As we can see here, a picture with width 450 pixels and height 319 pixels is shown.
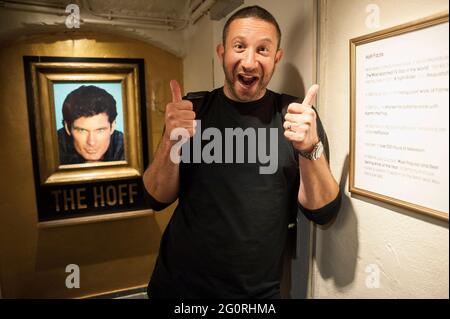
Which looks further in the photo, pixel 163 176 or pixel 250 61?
pixel 163 176

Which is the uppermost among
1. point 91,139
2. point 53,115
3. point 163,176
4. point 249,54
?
point 249,54

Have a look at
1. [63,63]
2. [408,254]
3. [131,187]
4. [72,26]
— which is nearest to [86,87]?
[63,63]

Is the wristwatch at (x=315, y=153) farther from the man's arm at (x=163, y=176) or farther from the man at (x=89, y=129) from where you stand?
the man at (x=89, y=129)

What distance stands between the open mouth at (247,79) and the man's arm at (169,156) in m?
0.16

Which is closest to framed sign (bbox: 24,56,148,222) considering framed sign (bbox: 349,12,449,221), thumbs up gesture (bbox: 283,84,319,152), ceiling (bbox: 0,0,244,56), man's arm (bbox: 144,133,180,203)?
ceiling (bbox: 0,0,244,56)

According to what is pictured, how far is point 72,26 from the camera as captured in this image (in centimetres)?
104

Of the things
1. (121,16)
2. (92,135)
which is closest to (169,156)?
(92,135)

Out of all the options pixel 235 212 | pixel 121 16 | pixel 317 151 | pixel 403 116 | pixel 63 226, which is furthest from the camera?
pixel 63 226

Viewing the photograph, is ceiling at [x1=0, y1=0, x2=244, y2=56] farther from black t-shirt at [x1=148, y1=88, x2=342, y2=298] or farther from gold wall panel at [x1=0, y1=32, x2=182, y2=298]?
black t-shirt at [x1=148, y1=88, x2=342, y2=298]

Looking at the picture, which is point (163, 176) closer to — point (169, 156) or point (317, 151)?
point (169, 156)

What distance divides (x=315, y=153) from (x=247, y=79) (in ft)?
0.90

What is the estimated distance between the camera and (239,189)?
805 mm

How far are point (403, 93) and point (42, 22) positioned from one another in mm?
1221

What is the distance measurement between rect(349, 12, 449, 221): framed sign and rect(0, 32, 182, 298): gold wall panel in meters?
0.72
